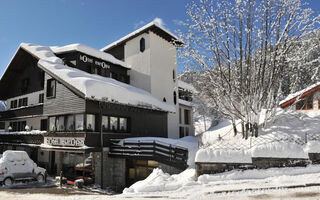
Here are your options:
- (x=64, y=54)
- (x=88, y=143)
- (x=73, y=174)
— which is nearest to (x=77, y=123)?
(x=88, y=143)

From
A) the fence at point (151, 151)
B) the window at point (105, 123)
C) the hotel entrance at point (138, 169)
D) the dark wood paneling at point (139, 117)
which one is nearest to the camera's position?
the fence at point (151, 151)

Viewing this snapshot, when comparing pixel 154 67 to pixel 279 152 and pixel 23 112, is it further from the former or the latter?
pixel 279 152

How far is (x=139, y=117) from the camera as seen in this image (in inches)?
904

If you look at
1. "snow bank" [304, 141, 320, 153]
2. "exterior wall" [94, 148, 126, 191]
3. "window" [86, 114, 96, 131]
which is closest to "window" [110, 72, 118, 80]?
"window" [86, 114, 96, 131]

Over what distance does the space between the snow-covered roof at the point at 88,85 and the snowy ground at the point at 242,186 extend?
7.53m

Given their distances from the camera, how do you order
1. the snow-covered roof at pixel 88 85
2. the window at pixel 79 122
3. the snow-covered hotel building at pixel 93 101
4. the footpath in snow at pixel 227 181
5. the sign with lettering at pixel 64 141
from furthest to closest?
the window at pixel 79 122 < the snow-covered hotel building at pixel 93 101 < the sign with lettering at pixel 64 141 < the snow-covered roof at pixel 88 85 < the footpath in snow at pixel 227 181

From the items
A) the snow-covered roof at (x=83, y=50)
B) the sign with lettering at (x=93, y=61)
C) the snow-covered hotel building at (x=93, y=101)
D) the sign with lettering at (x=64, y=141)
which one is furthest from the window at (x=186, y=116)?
the sign with lettering at (x=64, y=141)

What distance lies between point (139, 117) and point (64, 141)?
6.98 metres

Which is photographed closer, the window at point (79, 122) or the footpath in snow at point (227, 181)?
the footpath in snow at point (227, 181)

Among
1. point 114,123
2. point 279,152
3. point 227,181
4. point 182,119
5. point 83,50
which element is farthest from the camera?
point 182,119

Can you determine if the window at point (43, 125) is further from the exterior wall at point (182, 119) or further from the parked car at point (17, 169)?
the exterior wall at point (182, 119)

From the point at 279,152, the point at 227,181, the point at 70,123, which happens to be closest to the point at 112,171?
the point at 70,123

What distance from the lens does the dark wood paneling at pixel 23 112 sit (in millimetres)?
23225

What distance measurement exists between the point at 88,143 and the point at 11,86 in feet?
64.5
